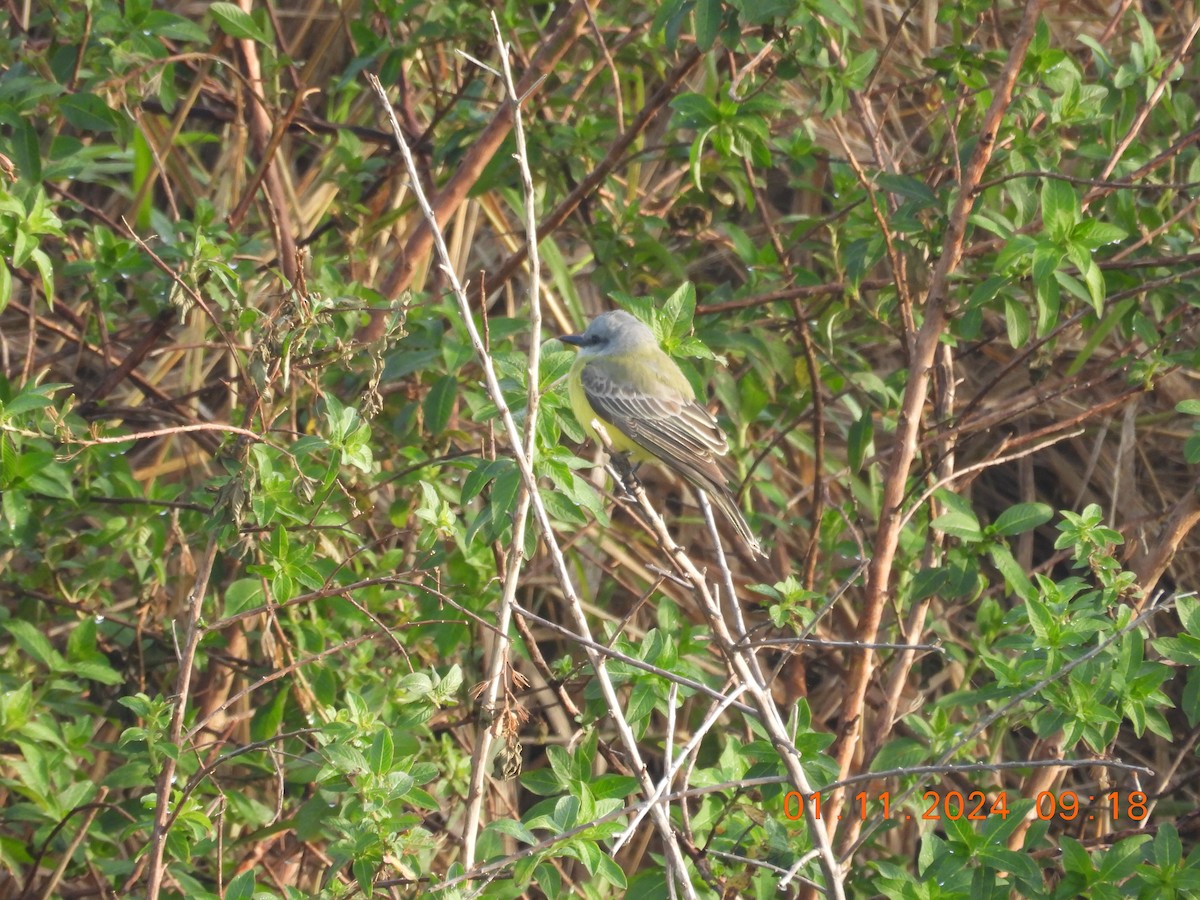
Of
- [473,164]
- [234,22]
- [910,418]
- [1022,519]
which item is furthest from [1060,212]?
[234,22]

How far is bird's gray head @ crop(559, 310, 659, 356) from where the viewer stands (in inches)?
183

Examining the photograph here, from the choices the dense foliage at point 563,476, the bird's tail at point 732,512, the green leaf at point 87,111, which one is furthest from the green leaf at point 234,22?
the bird's tail at point 732,512

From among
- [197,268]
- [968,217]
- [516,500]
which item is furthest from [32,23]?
[968,217]

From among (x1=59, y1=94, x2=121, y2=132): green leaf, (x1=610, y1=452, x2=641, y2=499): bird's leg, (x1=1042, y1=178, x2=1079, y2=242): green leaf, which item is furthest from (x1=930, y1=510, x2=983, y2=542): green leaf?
(x1=59, y1=94, x2=121, y2=132): green leaf

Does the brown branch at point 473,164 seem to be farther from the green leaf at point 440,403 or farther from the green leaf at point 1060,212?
the green leaf at point 1060,212

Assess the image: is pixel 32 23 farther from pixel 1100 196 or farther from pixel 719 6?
pixel 1100 196

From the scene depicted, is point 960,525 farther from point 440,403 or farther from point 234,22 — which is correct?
point 234,22

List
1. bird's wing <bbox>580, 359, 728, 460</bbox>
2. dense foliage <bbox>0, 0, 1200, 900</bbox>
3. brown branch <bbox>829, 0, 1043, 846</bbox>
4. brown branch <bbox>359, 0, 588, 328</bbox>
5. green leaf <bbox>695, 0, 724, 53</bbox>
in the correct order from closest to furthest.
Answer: dense foliage <bbox>0, 0, 1200, 900</bbox>
brown branch <bbox>829, 0, 1043, 846</bbox>
green leaf <bbox>695, 0, 724, 53</bbox>
brown branch <bbox>359, 0, 588, 328</bbox>
bird's wing <bbox>580, 359, 728, 460</bbox>

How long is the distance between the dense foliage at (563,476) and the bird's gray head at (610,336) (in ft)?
0.63

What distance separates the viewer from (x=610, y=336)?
4.68 meters

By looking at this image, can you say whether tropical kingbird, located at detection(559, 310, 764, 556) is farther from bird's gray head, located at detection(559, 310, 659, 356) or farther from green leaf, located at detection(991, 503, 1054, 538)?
green leaf, located at detection(991, 503, 1054, 538)

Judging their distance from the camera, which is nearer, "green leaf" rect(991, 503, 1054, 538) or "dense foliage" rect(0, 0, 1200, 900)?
"dense foliage" rect(0, 0, 1200, 900)

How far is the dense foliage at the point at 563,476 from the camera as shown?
112 inches

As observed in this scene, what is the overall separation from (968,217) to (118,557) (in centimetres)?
269
